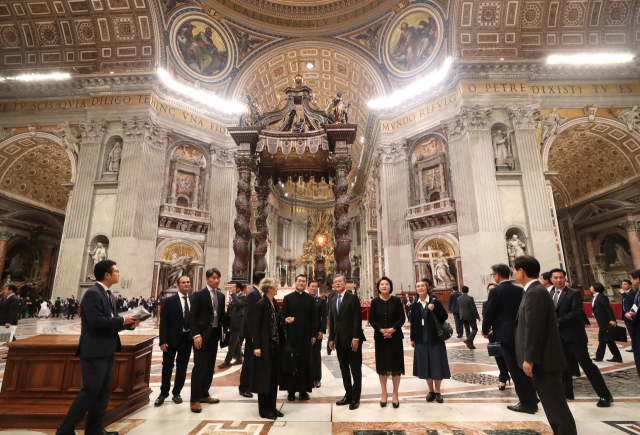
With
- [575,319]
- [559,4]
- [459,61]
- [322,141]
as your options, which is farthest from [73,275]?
[559,4]

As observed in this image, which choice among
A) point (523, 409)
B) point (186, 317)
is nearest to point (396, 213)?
point (523, 409)

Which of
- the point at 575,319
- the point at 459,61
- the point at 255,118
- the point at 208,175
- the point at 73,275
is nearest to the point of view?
the point at 575,319

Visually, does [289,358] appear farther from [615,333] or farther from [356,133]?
[356,133]

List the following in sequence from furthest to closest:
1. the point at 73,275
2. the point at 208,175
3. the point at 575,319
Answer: the point at 208,175 < the point at 73,275 < the point at 575,319

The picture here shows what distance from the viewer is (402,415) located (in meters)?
3.01

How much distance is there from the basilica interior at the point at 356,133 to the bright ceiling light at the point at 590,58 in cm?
10

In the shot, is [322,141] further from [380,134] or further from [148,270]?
[148,270]

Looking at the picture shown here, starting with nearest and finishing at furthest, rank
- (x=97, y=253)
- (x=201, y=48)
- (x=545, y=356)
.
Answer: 1. (x=545, y=356)
2. (x=97, y=253)
3. (x=201, y=48)

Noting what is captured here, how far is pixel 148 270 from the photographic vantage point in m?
14.1

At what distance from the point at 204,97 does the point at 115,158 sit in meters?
5.63

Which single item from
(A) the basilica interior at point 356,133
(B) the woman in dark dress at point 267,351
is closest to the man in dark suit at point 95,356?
(B) the woman in dark dress at point 267,351

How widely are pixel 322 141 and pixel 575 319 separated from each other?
6.99 metres

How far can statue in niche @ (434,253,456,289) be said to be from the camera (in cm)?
1395

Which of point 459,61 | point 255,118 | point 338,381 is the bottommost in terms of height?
point 338,381
